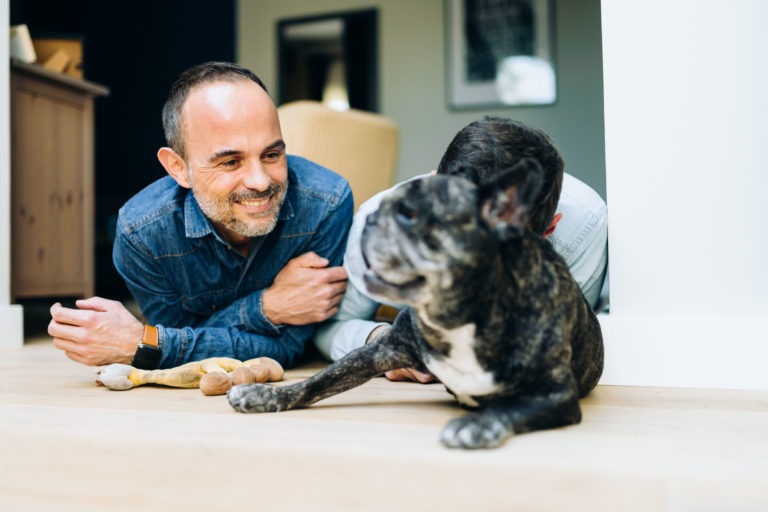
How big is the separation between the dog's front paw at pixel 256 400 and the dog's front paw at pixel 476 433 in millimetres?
386

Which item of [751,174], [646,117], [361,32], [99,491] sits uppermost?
[361,32]

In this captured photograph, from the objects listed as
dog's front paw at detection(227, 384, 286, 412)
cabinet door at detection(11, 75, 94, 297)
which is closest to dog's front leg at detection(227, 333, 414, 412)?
dog's front paw at detection(227, 384, 286, 412)

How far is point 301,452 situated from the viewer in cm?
99

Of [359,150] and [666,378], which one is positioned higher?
[359,150]

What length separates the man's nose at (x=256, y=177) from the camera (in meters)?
1.71

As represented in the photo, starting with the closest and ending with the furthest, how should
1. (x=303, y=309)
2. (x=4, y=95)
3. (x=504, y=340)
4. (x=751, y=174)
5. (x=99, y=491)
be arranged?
(x=99, y=491), (x=504, y=340), (x=751, y=174), (x=303, y=309), (x=4, y=95)

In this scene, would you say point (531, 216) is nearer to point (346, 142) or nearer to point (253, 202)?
point (253, 202)

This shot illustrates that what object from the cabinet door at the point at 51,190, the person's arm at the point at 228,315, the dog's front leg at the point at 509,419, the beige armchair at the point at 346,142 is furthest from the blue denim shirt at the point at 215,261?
the cabinet door at the point at 51,190

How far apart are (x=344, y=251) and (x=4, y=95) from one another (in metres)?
1.56

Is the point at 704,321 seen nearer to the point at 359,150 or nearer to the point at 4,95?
the point at 359,150

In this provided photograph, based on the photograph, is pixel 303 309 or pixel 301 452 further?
pixel 303 309

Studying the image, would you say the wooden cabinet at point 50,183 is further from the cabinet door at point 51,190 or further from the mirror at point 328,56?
the mirror at point 328,56

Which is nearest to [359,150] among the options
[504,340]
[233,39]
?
[504,340]

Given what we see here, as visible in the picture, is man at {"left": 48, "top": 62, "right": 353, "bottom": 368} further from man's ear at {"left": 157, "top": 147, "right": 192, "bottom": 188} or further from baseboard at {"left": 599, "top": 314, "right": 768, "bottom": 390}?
baseboard at {"left": 599, "top": 314, "right": 768, "bottom": 390}
